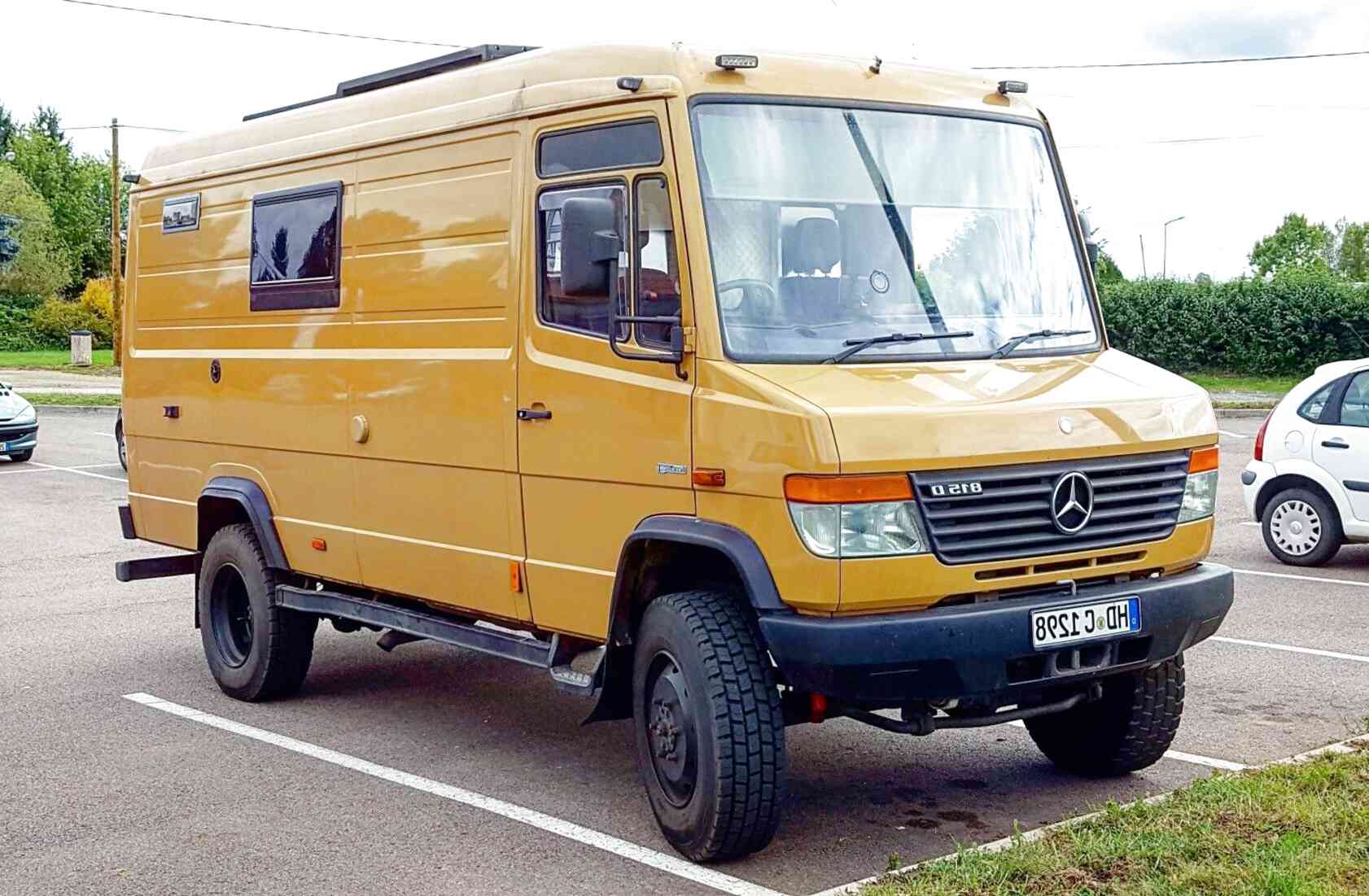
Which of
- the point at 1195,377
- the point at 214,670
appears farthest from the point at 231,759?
the point at 1195,377

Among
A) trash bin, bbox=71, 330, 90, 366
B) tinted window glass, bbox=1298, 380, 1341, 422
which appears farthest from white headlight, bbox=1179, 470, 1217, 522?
trash bin, bbox=71, 330, 90, 366

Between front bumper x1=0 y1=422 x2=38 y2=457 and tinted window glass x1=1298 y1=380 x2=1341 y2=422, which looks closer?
tinted window glass x1=1298 y1=380 x2=1341 y2=422

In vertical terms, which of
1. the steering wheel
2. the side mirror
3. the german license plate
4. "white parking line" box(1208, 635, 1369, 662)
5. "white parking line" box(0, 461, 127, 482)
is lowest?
"white parking line" box(0, 461, 127, 482)

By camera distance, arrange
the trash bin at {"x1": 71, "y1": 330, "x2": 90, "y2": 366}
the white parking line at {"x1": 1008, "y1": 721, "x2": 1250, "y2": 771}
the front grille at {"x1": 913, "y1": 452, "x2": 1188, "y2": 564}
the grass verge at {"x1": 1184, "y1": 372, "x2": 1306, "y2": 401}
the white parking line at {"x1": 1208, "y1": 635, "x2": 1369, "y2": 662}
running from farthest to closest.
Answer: the trash bin at {"x1": 71, "y1": 330, "x2": 90, "y2": 366} < the grass verge at {"x1": 1184, "y1": 372, "x2": 1306, "y2": 401} < the white parking line at {"x1": 1208, "y1": 635, "x2": 1369, "y2": 662} < the white parking line at {"x1": 1008, "y1": 721, "x2": 1250, "y2": 771} < the front grille at {"x1": 913, "y1": 452, "x2": 1188, "y2": 564}

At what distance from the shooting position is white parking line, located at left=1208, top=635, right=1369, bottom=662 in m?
8.93

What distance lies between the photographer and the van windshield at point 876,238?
5727 mm

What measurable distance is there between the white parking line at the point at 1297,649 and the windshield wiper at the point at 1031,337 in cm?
343

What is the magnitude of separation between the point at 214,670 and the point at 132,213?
269cm

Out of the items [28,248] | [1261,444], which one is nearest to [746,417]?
[1261,444]

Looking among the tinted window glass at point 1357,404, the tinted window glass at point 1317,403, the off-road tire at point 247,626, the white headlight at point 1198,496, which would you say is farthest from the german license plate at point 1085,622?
the tinted window glass at point 1317,403

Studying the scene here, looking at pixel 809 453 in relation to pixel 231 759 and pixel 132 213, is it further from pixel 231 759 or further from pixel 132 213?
pixel 132 213

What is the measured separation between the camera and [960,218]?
245 inches

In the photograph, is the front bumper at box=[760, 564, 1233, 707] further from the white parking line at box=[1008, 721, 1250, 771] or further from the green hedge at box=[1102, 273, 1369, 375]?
the green hedge at box=[1102, 273, 1369, 375]

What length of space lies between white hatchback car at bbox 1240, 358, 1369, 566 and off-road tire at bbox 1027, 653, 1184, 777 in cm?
601
